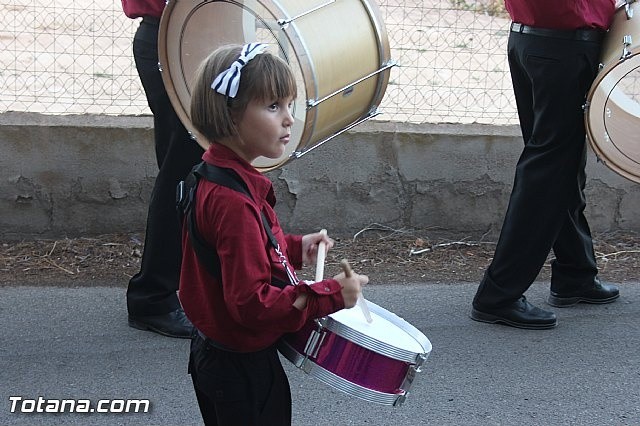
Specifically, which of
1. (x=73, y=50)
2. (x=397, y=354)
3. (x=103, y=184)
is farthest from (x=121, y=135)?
(x=397, y=354)

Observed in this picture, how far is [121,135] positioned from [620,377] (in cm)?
256

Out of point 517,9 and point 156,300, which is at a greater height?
point 517,9

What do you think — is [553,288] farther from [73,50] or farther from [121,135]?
[73,50]

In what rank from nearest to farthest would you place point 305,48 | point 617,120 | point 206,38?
point 305,48 < point 206,38 < point 617,120

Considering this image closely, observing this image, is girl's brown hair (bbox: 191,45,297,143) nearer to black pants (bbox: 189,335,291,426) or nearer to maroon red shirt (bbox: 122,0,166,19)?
black pants (bbox: 189,335,291,426)

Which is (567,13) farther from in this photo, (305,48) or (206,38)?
(206,38)

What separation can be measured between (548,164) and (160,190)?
4.98 ft

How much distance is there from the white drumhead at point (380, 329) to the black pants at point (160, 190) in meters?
1.47

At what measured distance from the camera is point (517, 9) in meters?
3.81

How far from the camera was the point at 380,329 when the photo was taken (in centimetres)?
237

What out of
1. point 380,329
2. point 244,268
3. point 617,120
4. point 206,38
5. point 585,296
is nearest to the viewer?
point 244,268

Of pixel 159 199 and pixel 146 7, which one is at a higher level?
pixel 146 7

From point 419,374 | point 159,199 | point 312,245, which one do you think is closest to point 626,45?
point 419,374

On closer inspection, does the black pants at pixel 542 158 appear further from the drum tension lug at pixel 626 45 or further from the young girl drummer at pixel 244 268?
the young girl drummer at pixel 244 268
